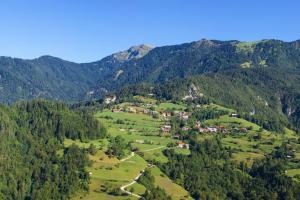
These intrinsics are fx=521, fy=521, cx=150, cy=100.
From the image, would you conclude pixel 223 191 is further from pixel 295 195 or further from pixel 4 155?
pixel 4 155

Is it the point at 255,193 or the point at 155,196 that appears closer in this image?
the point at 155,196

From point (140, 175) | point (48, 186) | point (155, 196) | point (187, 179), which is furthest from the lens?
point (187, 179)

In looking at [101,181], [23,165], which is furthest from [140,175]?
[23,165]

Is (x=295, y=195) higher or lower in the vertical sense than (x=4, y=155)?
lower

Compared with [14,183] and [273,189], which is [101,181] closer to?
[14,183]

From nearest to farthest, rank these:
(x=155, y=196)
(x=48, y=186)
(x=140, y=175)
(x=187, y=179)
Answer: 1. (x=155, y=196)
2. (x=48, y=186)
3. (x=140, y=175)
4. (x=187, y=179)

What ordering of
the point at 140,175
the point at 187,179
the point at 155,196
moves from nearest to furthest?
the point at 155,196, the point at 140,175, the point at 187,179

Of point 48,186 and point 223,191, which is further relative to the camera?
point 223,191

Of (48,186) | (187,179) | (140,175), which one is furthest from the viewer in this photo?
(187,179)

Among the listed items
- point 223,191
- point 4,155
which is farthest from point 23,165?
point 223,191
